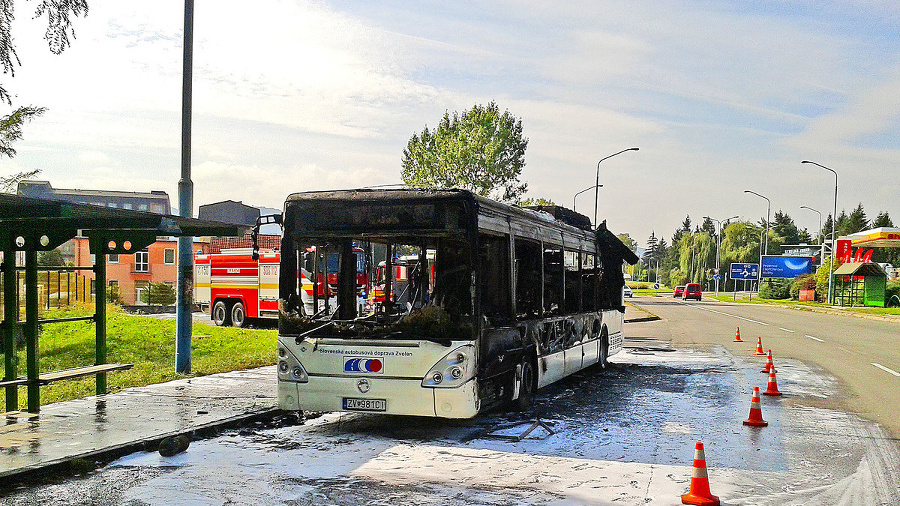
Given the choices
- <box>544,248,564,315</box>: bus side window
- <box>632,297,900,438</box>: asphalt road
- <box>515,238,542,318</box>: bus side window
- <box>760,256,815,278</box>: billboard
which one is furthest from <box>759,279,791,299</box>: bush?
<box>515,238,542,318</box>: bus side window

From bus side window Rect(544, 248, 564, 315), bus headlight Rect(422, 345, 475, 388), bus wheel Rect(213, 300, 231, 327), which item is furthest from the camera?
bus wheel Rect(213, 300, 231, 327)

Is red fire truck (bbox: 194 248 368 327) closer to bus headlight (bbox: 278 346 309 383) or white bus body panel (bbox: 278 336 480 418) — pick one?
bus headlight (bbox: 278 346 309 383)

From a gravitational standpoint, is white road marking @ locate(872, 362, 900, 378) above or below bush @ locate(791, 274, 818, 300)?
below

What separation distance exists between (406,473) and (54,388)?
7579 millimetres

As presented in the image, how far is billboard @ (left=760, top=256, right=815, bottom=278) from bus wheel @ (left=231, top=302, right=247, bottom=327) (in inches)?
3061

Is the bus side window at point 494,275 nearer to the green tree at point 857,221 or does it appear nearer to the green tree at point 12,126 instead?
the green tree at point 12,126

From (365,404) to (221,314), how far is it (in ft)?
72.3

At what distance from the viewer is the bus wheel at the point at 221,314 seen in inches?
1200

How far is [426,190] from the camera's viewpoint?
10039mm

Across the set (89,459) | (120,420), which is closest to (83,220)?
(120,420)

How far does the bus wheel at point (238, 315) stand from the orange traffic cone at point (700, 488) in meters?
24.7

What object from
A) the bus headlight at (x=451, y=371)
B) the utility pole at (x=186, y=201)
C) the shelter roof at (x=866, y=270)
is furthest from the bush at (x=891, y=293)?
the bus headlight at (x=451, y=371)

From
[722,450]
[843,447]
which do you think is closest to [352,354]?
[722,450]

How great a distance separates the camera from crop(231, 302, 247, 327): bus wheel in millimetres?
29953
